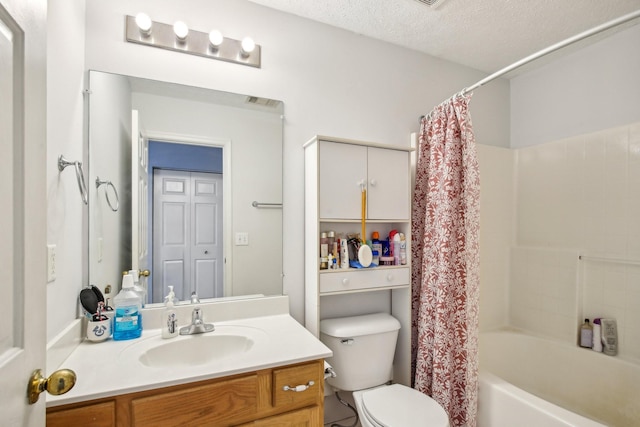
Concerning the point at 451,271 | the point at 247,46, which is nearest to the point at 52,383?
the point at 247,46

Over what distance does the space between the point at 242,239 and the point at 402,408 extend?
3.63ft

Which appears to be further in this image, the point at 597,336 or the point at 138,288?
the point at 597,336

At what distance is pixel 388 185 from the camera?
1810mm

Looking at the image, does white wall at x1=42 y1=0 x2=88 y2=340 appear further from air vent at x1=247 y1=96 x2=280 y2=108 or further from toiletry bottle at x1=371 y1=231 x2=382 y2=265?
toiletry bottle at x1=371 y1=231 x2=382 y2=265

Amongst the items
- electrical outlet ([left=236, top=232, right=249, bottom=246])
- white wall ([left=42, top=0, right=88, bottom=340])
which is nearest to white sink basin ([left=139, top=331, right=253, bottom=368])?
white wall ([left=42, top=0, right=88, bottom=340])

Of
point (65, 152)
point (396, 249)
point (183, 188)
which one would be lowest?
point (396, 249)

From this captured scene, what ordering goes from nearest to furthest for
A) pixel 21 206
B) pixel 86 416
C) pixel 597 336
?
1. pixel 21 206
2. pixel 86 416
3. pixel 597 336

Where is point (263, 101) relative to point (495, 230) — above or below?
above

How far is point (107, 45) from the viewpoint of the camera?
1405 millimetres

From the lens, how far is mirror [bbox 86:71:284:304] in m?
1.40

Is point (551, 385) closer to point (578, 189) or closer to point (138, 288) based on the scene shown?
point (578, 189)

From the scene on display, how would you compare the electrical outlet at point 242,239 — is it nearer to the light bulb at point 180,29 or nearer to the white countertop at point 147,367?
the white countertop at point 147,367

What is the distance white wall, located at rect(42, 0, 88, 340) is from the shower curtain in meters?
1.67

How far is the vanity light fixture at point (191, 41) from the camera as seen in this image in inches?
56.5
